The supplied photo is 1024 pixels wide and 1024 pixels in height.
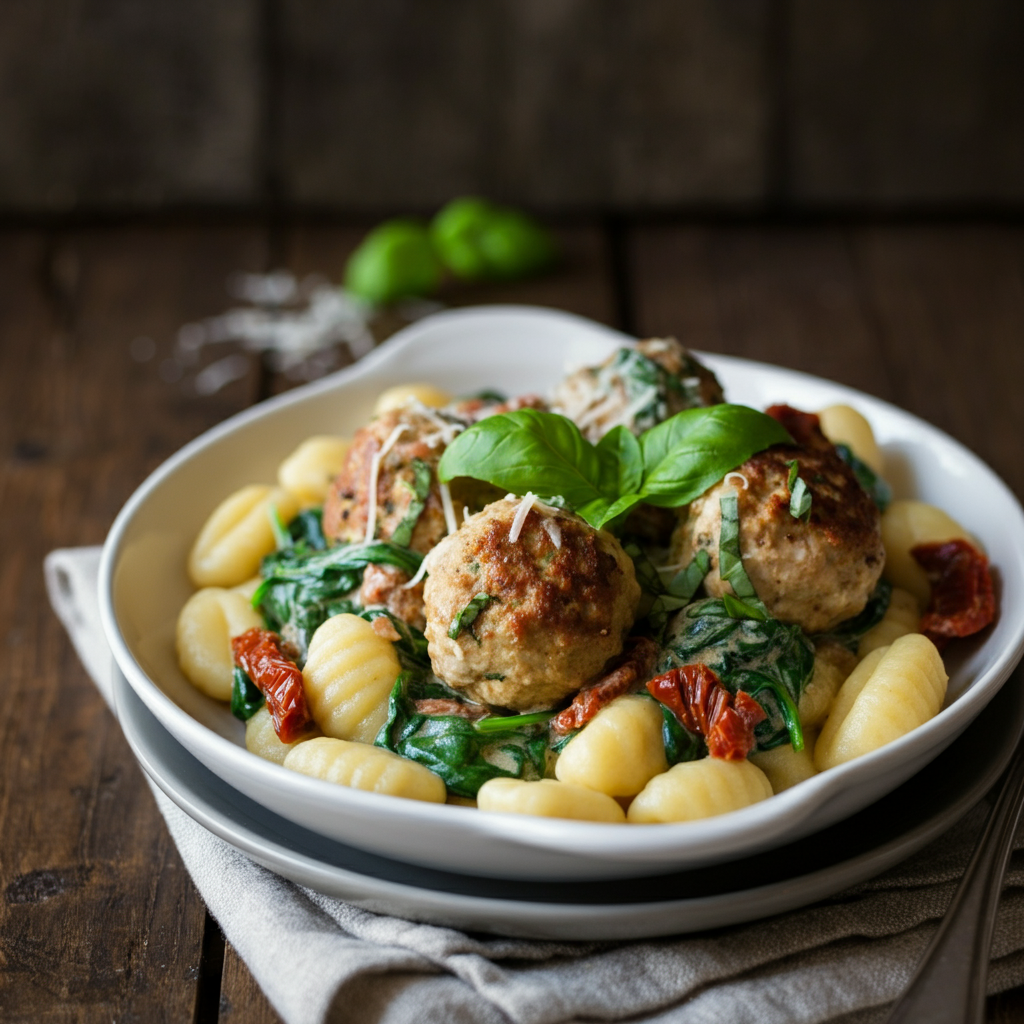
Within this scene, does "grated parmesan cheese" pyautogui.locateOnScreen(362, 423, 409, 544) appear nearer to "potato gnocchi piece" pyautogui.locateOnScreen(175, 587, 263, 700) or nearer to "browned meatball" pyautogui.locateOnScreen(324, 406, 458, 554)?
"browned meatball" pyautogui.locateOnScreen(324, 406, 458, 554)

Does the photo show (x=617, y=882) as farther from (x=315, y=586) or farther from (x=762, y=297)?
(x=762, y=297)

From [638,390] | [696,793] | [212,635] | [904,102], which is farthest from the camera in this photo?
[904,102]

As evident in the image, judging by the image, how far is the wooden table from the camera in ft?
11.2

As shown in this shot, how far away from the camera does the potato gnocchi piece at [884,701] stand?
3279mm

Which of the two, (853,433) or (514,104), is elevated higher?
(514,104)

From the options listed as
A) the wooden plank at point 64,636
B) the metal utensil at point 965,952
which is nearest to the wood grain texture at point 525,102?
the wooden plank at point 64,636

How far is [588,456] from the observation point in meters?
3.81

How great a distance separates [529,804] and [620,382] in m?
1.65

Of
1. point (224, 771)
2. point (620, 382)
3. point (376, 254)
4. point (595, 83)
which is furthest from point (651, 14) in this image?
point (224, 771)

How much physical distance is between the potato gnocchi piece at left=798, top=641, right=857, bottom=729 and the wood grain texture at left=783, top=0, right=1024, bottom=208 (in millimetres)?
5554

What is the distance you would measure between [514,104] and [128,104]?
2.49 m

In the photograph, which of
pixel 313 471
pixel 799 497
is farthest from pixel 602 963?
pixel 313 471

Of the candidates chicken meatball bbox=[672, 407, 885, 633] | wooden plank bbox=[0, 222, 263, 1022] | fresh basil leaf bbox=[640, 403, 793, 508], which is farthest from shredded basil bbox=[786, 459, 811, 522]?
wooden plank bbox=[0, 222, 263, 1022]

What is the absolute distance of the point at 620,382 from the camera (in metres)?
4.18
